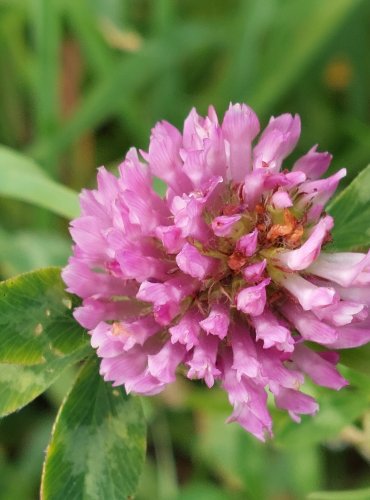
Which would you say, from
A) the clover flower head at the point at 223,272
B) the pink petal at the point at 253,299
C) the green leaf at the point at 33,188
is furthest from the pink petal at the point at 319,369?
the green leaf at the point at 33,188

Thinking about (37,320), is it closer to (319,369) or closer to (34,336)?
(34,336)

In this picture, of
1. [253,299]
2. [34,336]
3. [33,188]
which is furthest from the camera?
[33,188]

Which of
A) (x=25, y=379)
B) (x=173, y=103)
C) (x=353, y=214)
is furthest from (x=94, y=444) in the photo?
(x=173, y=103)

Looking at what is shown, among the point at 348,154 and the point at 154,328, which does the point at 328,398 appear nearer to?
the point at 154,328

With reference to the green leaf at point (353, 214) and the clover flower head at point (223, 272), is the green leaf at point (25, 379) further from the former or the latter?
the green leaf at point (353, 214)

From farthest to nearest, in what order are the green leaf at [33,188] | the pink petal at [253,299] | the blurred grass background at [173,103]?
the blurred grass background at [173,103] → the green leaf at [33,188] → the pink petal at [253,299]
